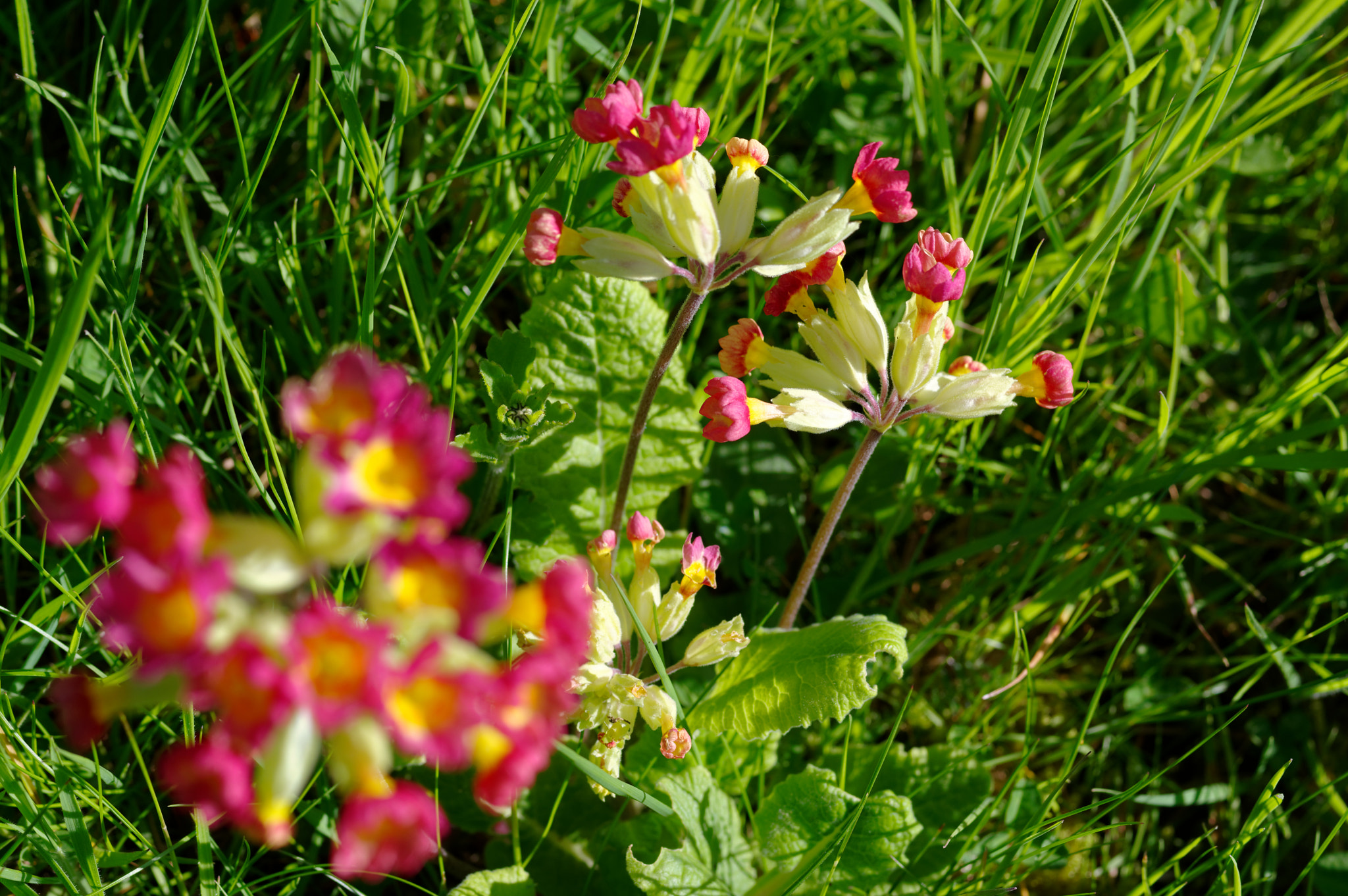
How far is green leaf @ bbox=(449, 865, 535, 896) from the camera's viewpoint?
2432 millimetres

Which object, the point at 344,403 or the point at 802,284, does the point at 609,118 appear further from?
the point at 344,403

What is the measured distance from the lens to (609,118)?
6.95ft

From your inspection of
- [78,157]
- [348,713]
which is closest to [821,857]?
[348,713]

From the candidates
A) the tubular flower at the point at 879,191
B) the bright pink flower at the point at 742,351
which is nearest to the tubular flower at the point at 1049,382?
the tubular flower at the point at 879,191

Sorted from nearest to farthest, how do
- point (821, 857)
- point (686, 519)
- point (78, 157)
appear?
point (821, 857)
point (78, 157)
point (686, 519)

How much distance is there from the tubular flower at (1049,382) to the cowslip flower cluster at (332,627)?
65.1 inches

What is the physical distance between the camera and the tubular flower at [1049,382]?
2508 mm

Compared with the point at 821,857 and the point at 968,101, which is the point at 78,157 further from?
the point at 968,101

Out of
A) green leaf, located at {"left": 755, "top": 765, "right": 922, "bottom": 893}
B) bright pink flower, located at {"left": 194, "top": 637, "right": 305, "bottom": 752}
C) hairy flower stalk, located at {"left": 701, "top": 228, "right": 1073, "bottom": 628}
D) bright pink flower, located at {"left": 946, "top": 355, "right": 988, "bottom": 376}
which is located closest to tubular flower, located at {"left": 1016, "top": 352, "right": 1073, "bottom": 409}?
hairy flower stalk, located at {"left": 701, "top": 228, "right": 1073, "bottom": 628}

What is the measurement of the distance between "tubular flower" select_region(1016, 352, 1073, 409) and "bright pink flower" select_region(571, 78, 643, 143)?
3.72 ft

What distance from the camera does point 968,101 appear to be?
364cm

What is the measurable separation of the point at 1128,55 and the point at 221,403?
2.72m

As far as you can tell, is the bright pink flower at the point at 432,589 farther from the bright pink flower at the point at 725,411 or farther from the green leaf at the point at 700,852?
the green leaf at the point at 700,852

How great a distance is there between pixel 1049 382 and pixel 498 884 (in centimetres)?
178
